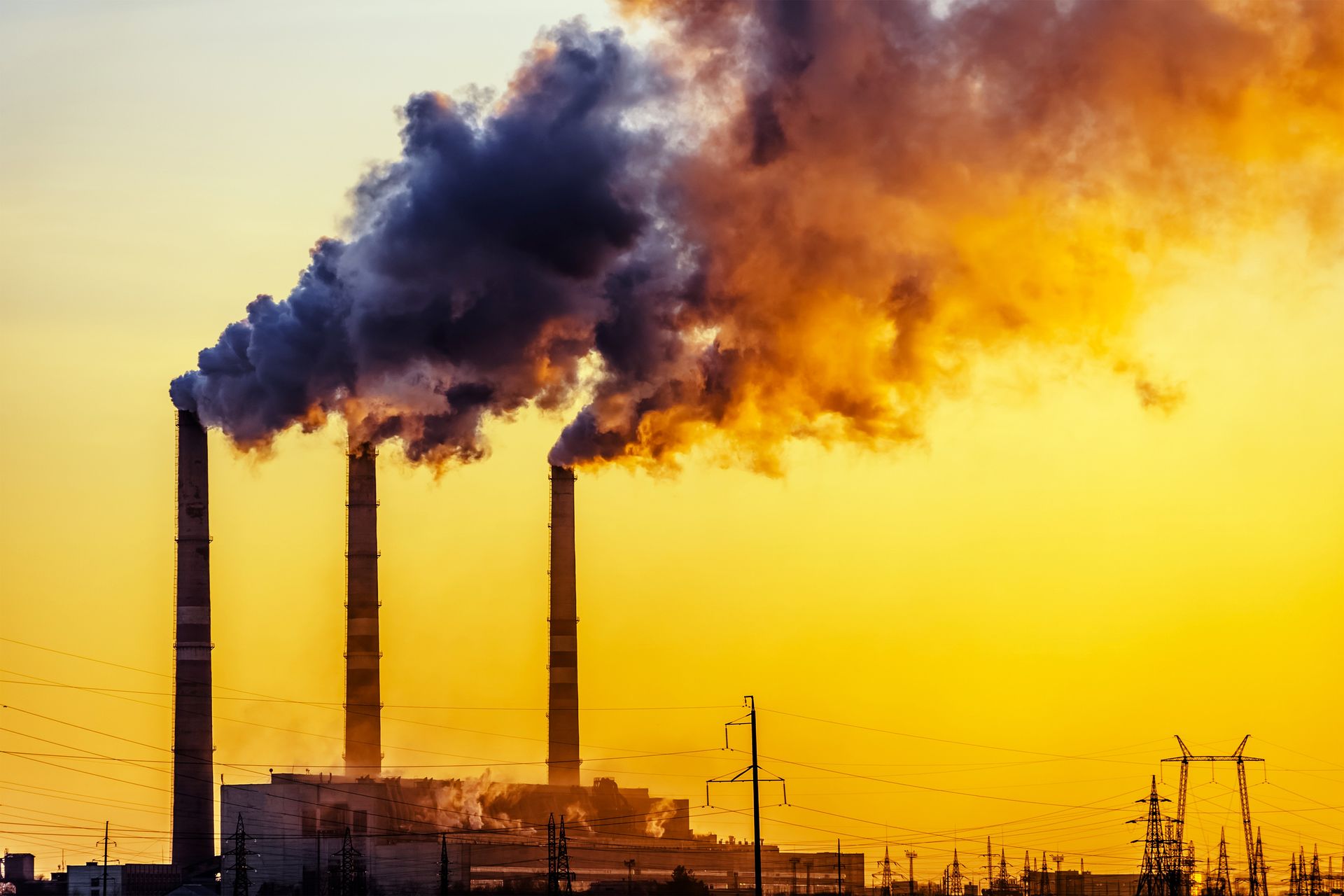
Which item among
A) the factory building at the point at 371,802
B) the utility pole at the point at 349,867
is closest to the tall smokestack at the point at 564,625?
the factory building at the point at 371,802

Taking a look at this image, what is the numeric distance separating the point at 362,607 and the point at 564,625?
1063 cm

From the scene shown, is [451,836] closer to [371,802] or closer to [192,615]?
[371,802]

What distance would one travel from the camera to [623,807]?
121 m

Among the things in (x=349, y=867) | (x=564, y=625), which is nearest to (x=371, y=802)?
(x=349, y=867)

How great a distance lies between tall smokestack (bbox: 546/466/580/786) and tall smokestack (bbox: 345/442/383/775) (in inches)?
361

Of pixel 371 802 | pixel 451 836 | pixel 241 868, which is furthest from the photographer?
pixel 451 836

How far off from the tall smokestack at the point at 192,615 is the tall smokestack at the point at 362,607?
8.83 m

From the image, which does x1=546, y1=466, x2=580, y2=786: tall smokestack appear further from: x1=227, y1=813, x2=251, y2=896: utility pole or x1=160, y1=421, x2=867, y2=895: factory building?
x1=227, y1=813, x2=251, y2=896: utility pole

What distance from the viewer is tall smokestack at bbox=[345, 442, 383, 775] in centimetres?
10181

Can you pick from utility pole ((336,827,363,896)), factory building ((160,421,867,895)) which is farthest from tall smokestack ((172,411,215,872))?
utility pole ((336,827,363,896))

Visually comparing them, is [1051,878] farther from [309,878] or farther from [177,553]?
[177,553]

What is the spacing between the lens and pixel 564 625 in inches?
4186

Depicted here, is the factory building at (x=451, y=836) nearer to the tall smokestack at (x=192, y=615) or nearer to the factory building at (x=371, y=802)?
the factory building at (x=371, y=802)

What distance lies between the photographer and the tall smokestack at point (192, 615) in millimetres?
94438
